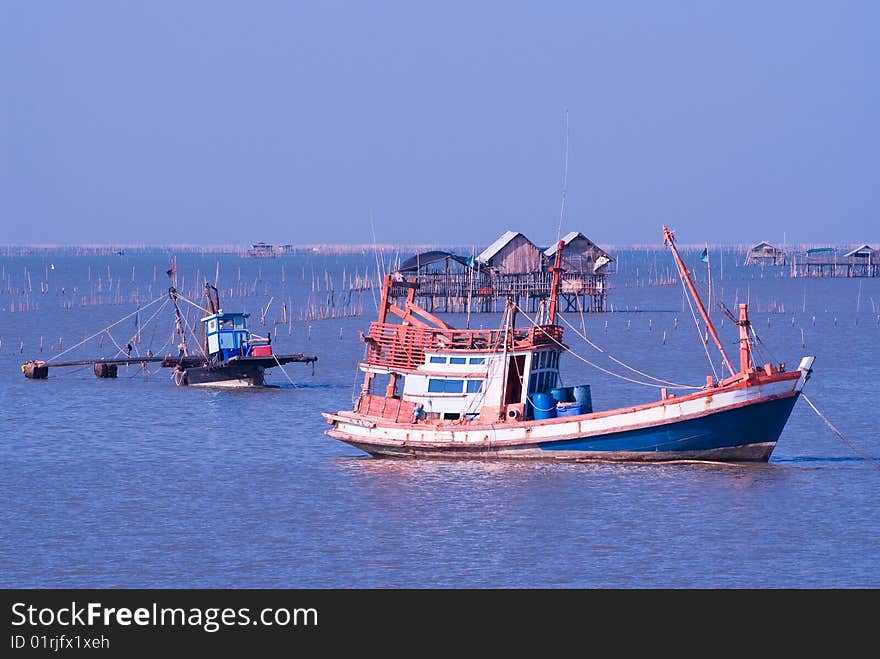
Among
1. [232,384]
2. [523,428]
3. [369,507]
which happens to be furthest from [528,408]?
[232,384]

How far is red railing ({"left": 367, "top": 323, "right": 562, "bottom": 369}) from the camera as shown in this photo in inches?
1607

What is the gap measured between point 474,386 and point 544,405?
1990mm

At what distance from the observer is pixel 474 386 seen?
4084 centimetres

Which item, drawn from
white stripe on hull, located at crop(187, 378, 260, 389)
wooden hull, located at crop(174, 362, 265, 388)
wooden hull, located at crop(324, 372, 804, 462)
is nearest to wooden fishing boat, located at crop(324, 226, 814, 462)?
wooden hull, located at crop(324, 372, 804, 462)

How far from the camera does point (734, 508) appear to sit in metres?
35.1

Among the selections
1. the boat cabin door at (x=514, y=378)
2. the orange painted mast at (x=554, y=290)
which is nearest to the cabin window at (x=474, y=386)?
the boat cabin door at (x=514, y=378)

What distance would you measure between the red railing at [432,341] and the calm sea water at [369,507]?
293cm

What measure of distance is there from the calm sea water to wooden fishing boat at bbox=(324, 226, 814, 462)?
1.81ft

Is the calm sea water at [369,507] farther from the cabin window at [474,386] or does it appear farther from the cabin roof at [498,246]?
the cabin roof at [498,246]

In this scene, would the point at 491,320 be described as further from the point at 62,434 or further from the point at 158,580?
the point at 158,580

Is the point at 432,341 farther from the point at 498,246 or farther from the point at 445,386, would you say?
the point at 498,246

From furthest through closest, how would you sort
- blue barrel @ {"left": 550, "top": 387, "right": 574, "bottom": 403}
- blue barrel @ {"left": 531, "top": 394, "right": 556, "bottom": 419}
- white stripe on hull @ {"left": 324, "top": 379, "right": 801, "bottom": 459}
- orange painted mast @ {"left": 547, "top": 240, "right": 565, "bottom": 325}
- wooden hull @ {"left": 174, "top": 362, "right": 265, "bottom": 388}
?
1. wooden hull @ {"left": 174, "top": 362, "right": 265, "bottom": 388}
2. orange painted mast @ {"left": 547, "top": 240, "right": 565, "bottom": 325}
3. blue barrel @ {"left": 550, "top": 387, "right": 574, "bottom": 403}
4. blue barrel @ {"left": 531, "top": 394, "right": 556, "bottom": 419}
5. white stripe on hull @ {"left": 324, "top": 379, "right": 801, "bottom": 459}

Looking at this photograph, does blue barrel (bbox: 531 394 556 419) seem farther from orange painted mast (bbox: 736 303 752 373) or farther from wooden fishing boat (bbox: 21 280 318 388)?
wooden fishing boat (bbox: 21 280 318 388)
